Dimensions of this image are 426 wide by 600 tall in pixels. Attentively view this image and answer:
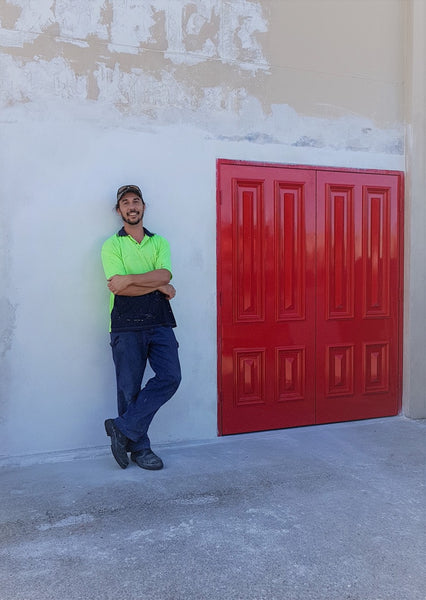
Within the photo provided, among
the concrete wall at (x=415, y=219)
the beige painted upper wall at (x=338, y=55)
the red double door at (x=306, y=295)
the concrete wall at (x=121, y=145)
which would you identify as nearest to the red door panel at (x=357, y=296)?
the red double door at (x=306, y=295)

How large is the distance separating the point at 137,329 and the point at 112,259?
55 cm

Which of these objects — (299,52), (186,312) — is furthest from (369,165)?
(186,312)

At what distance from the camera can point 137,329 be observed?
4234 mm

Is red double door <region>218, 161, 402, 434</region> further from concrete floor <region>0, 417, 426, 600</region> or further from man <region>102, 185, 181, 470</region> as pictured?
man <region>102, 185, 181, 470</region>

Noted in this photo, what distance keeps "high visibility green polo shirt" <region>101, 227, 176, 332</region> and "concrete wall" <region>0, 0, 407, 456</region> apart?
0.34m

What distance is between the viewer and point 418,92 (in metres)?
5.51

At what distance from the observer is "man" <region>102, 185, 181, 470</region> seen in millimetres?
4152

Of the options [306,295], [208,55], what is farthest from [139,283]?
[208,55]

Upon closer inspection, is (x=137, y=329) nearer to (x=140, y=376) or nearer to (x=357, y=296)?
(x=140, y=376)

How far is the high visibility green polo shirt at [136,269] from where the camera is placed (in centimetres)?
423

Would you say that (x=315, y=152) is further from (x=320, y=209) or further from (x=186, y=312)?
(x=186, y=312)

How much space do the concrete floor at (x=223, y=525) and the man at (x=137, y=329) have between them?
0.31 meters

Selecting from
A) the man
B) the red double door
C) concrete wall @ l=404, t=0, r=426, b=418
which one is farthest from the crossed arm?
concrete wall @ l=404, t=0, r=426, b=418

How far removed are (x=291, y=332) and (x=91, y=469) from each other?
2126mm
